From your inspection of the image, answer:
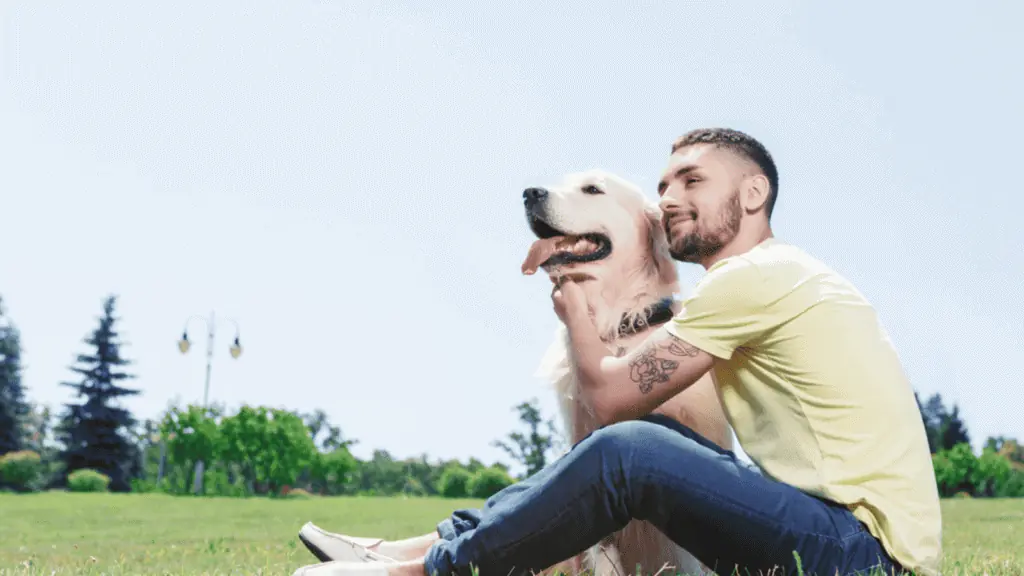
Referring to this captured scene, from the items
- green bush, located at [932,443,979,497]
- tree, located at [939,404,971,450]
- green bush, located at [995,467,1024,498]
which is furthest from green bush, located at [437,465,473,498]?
tree, located at [939,404,971,450]

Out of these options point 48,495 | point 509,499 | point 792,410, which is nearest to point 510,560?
point 509,499

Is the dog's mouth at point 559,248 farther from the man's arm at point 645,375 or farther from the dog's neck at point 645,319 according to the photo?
the man's arm at point 645,375

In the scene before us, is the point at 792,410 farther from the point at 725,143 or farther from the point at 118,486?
the point at 118,486

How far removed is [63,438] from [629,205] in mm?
36950

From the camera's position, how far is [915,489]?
2.71m

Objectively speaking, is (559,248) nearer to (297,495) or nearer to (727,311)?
(727,311)

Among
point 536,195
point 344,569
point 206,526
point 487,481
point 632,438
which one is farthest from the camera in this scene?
point 487,481

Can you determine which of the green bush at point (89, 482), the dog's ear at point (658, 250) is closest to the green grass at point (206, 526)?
the dog's ear at point (658, 250)

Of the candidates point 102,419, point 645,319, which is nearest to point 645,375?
point 645,319

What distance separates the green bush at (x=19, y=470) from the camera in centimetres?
2847

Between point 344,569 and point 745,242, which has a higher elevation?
point 745,242

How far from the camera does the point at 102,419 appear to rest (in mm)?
36219

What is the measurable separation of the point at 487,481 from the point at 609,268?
66.5 feet

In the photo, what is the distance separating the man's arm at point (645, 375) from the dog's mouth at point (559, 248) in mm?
1135
